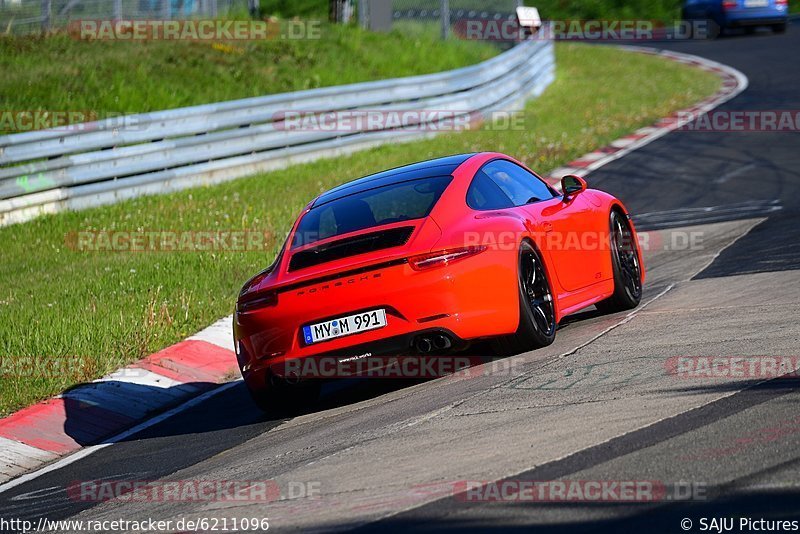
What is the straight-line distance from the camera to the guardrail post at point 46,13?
74.0 feet

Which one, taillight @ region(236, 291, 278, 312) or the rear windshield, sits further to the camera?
the rear windshield

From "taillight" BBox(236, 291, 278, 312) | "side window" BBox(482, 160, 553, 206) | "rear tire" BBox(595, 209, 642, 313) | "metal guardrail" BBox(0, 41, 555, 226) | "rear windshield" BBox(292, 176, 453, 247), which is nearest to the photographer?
"taillight" BBox(236, 291, 278, 312)

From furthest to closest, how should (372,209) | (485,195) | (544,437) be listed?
(485,195) < (372,209) < (544,437)

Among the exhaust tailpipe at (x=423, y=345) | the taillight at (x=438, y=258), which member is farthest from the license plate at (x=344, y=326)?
the taillight at (x=438, y=258)

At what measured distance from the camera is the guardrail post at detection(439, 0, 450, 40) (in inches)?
1126

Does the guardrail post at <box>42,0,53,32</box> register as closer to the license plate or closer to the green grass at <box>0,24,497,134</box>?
the green grass at <box>0,24,497,134</box>

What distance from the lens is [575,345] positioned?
8336 mm

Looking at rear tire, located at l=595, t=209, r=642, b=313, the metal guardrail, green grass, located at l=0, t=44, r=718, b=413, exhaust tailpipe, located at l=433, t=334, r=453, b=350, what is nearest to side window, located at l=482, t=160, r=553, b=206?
rear tire, located at l=595, t=209, r=642, b=313

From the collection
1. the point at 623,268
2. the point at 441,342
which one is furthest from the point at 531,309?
the point at 623,268

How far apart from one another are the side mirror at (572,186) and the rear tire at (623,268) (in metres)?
0.52

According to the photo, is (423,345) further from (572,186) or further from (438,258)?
(572,186)

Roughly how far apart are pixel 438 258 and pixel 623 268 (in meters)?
2.59

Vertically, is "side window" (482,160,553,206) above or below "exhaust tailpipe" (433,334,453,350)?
above

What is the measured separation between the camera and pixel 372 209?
8391mm
